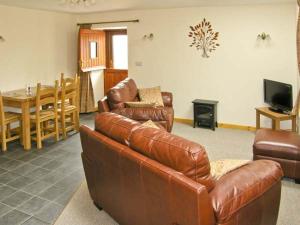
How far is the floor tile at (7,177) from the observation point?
3345 mm

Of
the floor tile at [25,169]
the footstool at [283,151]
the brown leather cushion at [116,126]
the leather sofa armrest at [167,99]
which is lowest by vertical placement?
the floor tile at [25,169]

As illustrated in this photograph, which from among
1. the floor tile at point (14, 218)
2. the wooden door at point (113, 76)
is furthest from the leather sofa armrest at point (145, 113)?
the wooden door at point (113, 76)

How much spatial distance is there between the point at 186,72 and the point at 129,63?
1.33 metres

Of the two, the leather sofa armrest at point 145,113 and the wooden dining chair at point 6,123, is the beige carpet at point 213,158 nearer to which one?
the leather sofa armrest at point 145,113

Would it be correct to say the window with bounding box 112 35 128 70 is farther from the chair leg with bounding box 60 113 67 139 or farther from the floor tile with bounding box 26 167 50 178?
the floor tile with bounding box 26 167 50 178

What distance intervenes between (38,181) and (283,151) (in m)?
2.77

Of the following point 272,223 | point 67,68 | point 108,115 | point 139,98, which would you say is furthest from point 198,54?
point 272,223

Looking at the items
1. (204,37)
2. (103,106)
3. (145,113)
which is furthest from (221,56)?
(103,106)

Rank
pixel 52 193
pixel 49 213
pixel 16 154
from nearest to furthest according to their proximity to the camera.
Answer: pixel 49 213 < pixel 52 193 < pixel 16 154

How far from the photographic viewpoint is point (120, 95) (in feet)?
14.8

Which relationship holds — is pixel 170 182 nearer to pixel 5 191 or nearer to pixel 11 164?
pixel 5 191

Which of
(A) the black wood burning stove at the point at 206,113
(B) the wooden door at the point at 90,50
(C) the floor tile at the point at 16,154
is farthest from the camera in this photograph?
(B) the wooden door at the point at 90,50

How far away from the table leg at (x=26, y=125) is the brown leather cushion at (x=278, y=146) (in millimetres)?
3211

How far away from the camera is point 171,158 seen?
5.55 ft
